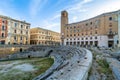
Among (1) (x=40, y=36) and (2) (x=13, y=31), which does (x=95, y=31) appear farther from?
(2) (x=13, y=31)

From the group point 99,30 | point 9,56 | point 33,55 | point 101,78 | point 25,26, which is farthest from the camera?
point 25,26

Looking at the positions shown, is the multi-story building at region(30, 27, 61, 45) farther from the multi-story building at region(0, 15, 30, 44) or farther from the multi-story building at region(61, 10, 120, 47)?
the multi-story building at region(61, 10, 120, 47)

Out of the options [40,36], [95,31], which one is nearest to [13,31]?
[40,36]

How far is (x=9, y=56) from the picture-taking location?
31516 mm

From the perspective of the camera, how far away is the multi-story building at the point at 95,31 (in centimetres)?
4025

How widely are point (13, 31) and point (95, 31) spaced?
35.9 meters

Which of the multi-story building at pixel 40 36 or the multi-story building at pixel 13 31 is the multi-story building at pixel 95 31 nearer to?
the multi-story building at pixel 40 36

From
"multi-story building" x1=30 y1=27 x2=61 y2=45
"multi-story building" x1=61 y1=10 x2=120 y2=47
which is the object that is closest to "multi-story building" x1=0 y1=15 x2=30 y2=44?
"multi-story building" x1=30 y1=27 x2=61 y2=45

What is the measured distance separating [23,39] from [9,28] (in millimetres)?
8478

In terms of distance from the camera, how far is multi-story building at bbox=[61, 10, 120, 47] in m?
40.2

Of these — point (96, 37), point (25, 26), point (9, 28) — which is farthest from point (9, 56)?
point (96, 37)

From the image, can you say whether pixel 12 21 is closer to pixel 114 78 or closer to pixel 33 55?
pixel 33 55

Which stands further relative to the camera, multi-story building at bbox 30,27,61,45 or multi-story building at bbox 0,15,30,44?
multi-story building at bbox 30,27,61,45

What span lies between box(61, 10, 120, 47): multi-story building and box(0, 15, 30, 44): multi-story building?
21.8 metres
